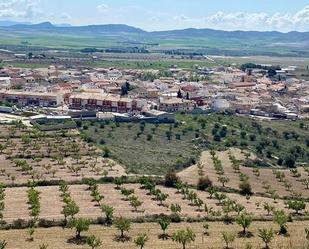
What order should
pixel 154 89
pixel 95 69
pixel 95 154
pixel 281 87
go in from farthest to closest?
pixel 95 69
pixel 281 87
pixel 154 89
pixel 95 154

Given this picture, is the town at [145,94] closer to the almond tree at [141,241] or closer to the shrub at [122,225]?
the shrub at [122,225]

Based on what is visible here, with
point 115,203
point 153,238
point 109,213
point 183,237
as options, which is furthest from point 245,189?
point 183,237

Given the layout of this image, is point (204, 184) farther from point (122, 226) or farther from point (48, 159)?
point (48, 159)

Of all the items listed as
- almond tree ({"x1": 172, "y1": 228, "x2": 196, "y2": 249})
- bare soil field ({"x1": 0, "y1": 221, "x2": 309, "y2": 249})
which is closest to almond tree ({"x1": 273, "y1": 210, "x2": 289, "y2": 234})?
bare soil field ({"x1": 0, "y1": 221, "x2": 309, "y2": 249})

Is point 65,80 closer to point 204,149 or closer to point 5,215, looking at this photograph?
point 204,149

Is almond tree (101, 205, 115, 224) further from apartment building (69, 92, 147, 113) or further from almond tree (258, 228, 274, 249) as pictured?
apartment building (69, 92, 147, 113)

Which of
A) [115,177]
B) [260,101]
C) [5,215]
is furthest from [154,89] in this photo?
[5,215]
